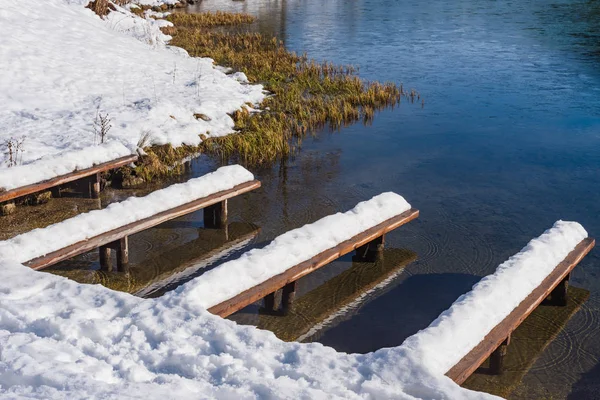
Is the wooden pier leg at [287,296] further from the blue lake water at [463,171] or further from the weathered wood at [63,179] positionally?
the weathered wood at [63,179]

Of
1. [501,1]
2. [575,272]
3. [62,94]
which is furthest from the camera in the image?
[501,1]

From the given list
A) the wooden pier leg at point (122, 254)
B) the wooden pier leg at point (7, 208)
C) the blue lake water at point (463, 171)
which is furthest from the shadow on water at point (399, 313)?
the wooden pier leg at point (7, 208)

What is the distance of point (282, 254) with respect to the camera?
7.49 meters

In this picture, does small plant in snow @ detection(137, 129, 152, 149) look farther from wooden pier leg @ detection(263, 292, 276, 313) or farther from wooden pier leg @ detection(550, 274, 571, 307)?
wooden pier leg @ detection(550, 274, 571, 307)

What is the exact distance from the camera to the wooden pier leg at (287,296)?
7832 mm

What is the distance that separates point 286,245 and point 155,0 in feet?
125

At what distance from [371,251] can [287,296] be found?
1.85 meters

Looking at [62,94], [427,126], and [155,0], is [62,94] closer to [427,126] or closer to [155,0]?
[427,126]

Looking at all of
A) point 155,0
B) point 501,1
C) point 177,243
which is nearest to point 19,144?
point 177,243

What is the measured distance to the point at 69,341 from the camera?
5320mm

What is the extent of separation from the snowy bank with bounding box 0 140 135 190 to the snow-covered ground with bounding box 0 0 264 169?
134 cm

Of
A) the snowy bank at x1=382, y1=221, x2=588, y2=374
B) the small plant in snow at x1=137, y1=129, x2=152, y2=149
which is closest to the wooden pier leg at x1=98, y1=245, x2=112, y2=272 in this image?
the small plant in snow at x1=137, y1=129, x2=152, y2=149

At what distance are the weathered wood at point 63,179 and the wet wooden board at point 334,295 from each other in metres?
4.08

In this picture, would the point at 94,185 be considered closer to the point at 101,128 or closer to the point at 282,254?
the point at 101,128
